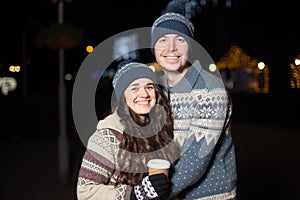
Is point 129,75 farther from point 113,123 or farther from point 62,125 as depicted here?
point 62,125

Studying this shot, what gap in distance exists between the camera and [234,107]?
12.1 metres

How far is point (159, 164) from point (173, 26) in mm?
420

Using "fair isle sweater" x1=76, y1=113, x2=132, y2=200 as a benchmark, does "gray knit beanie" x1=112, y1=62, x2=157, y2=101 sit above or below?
above

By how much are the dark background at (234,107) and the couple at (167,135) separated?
3466mm

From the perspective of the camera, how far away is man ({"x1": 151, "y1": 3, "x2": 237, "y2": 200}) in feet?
3.57

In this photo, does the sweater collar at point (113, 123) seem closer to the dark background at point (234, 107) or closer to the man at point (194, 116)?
the man at point (194, 116)

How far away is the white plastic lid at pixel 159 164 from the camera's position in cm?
103

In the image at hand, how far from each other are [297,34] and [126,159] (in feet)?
36.4

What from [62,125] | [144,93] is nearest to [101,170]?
[144,93]

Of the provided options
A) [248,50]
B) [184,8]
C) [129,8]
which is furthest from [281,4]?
[184,8]

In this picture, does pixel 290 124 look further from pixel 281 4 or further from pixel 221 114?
pixel 221 114

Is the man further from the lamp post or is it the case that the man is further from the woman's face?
the lamp post

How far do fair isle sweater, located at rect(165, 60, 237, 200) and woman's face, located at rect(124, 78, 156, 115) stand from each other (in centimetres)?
8

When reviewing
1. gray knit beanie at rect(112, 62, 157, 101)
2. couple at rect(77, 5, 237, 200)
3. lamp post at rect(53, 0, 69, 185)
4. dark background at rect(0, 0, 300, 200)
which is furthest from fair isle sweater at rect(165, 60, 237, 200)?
lamp post at rect(53, 0, 69, 185)
